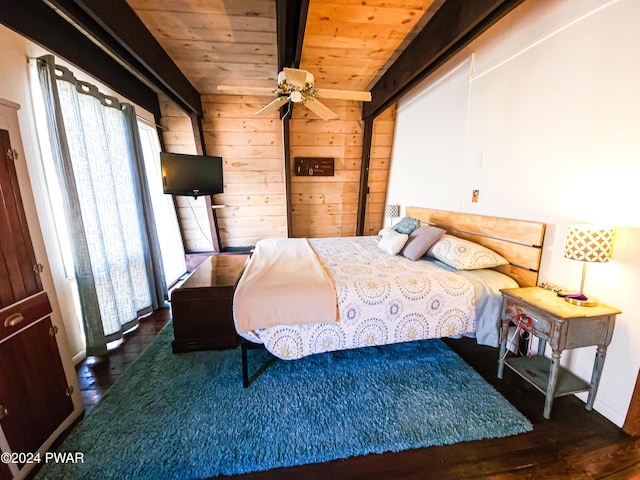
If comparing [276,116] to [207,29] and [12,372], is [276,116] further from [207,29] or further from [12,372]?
[12,372]

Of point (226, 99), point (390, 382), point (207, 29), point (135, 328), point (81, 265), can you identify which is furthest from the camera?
point (226, 99)

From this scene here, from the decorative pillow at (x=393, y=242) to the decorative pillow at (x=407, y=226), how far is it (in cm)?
15

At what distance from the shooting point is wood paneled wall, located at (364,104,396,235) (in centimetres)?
397

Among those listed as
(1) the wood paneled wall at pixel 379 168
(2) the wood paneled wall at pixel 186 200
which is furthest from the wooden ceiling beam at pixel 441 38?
(2) the wood paneled wall at pixel 186 200

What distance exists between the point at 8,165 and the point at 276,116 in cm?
287

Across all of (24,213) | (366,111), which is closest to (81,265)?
(24,213)

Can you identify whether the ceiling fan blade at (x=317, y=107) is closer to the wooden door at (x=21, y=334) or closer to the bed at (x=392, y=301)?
the bed at (x=392, y=301)

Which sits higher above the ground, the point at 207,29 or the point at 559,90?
the point at 207,29

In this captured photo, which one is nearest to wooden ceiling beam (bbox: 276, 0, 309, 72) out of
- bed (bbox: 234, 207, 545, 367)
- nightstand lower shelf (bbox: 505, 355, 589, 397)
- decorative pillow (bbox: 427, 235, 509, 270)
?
bed (bbox: 234, 207, 545, 367)

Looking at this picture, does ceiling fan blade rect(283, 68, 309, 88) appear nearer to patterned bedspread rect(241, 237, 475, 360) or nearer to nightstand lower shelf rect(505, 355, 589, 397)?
patterned bedspread rect(241, 237, 475, 360)

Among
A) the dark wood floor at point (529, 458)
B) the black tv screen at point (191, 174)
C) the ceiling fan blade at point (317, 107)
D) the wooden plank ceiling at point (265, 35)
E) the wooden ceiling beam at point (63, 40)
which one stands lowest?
the dark wood floor at point (529, 458)

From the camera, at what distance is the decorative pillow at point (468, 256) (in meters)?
2.16

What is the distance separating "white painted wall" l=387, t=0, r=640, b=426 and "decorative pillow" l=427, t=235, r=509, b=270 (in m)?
0.33

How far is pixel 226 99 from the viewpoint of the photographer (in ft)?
11.4
